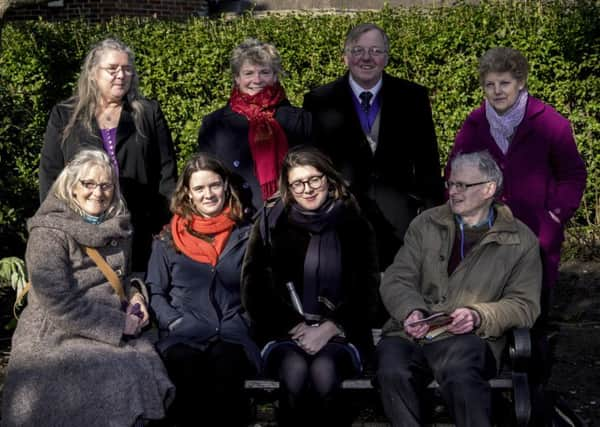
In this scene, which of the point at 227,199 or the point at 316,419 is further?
the point at 227,199

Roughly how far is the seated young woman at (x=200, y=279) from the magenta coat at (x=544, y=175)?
1246mm

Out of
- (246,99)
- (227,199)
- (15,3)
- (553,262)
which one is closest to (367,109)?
(246,99)

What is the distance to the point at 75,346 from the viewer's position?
14.2 feet

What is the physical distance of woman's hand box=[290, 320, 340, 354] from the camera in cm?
452

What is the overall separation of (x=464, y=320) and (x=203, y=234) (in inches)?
55.9

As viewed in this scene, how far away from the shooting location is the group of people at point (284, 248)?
431 cm

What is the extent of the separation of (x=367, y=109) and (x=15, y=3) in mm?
3730

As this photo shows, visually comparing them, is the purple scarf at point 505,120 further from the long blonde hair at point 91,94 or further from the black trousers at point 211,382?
the long blonde hair at point 91,94

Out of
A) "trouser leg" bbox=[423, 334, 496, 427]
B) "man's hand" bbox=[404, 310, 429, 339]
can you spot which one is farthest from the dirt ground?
"man's hand" bbox=[404, 310, 429, 339]

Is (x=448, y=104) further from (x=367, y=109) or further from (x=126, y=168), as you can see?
(x=126, y=168)

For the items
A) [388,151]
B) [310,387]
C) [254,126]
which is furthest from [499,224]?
[254,126]

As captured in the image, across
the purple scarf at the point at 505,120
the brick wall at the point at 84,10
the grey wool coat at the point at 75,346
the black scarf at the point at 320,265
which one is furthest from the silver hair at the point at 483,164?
the brick wall at the point at 84,10

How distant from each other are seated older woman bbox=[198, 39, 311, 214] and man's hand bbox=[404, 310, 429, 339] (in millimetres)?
1159

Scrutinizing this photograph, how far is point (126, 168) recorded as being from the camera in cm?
523
